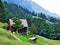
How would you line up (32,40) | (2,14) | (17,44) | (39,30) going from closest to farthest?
(17,44) → (32,40) → (2,14) → (39,30)

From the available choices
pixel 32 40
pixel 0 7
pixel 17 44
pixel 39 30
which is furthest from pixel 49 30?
pixel 17 44

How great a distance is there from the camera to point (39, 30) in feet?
398

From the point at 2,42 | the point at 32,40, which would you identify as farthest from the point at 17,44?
the point at 32,40

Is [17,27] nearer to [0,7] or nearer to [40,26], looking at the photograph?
[0,7]

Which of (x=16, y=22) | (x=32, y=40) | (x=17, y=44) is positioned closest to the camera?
(x=17, y=44)

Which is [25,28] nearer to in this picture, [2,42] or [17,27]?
[17,27]

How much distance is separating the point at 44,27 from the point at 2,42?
306 ft

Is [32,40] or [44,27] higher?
[32,40]

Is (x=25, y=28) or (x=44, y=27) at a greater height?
(x=25, y=28)

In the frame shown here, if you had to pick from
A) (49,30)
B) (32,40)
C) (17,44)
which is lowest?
(49,30)

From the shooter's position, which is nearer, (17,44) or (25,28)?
(17,44)

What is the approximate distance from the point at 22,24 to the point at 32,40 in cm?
1128

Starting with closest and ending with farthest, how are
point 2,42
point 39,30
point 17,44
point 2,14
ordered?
point 2,42, point 17,44, point 2,14, point 39,30

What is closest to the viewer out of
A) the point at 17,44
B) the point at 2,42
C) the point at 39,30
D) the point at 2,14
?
the point at 2,42
